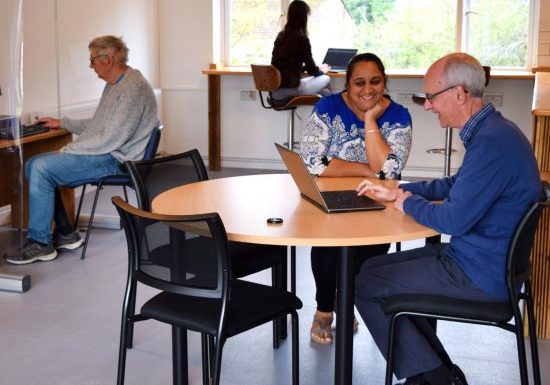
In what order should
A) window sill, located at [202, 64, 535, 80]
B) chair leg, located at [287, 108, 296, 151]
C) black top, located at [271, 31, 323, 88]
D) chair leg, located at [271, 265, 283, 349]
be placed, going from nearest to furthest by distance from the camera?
chair leg, located at [271, 265, 283, 349] < black top, located at [271, 31, 323, 88] < window sill, located at [202, 64, 535, 80] < chair leg, located at [287, 108, 296, 151]

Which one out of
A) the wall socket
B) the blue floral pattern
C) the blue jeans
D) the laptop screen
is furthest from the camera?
the wall socket

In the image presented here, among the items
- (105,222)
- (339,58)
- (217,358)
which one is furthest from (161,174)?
(339,58)

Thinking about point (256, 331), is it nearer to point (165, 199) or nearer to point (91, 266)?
point (165, 199)

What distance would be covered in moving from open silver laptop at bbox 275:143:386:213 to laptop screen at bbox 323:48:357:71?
3.94m

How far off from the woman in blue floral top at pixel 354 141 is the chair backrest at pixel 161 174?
0.43 meters

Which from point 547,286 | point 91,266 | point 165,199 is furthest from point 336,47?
point 165,199

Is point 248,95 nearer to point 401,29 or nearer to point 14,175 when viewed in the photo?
point 401,29

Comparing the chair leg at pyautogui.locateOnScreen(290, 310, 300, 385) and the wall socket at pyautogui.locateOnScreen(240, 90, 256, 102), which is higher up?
the wall socket at pyautogui.locateOnScreen(240, 90, 256, 102)

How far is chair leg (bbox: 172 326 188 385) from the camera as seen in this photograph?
2584 mm

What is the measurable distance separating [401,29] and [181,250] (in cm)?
502

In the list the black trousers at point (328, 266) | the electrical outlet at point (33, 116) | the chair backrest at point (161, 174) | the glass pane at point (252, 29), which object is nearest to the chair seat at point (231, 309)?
the chair backrest at point (161, 174)

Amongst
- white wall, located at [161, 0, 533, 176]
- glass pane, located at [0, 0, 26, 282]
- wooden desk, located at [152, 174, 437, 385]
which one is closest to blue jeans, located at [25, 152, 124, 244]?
glass pane, located at [0, 0, 26, 282]

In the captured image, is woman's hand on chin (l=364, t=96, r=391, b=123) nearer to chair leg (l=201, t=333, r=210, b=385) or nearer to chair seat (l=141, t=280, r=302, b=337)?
chair seat (l=141, t=280, r=302, b=337)

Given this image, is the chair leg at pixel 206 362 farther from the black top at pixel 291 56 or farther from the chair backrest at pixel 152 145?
the black top at pixel 291 56
